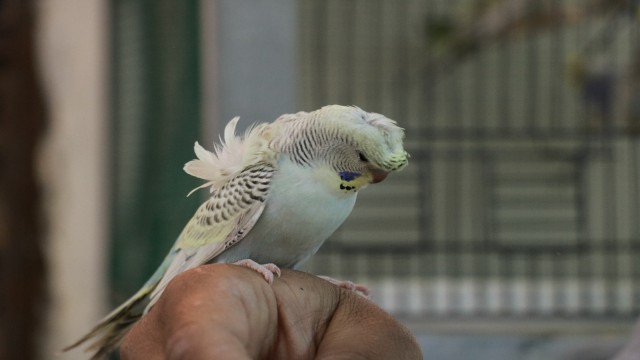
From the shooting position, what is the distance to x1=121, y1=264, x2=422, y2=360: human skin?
1089 millimetres

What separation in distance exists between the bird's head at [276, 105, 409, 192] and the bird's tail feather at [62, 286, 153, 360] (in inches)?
14.5

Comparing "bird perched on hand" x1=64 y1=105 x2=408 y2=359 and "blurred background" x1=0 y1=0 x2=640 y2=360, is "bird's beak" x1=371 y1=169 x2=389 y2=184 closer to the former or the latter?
"bird perched on hand" x1=64 y1=105 x2=408 y2=359

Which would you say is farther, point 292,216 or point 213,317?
point 292,216

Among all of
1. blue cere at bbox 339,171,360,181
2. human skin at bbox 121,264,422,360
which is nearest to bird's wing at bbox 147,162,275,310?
blue cere at bbox 339,171,360,181

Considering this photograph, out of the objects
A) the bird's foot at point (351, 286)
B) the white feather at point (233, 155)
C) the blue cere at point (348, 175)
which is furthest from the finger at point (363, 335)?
the white feather at point (233, 155)

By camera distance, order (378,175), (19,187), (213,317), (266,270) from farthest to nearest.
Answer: (19,187) → (378,175) → (266,270) → (213,317)

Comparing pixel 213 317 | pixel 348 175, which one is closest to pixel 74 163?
pixel 348 175

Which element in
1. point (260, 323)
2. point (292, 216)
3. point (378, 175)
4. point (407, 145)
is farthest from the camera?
point (407, 145)

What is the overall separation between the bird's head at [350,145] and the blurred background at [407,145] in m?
1.48

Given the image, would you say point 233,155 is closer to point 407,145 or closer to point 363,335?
point 363,335

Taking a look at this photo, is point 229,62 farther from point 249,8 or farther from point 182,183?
point 182,183

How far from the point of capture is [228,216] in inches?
65.8

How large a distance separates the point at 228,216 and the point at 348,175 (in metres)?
0.22

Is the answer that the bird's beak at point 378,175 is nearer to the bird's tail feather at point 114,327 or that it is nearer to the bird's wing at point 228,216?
the bird's wing at point 228,216
